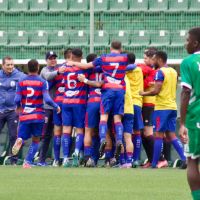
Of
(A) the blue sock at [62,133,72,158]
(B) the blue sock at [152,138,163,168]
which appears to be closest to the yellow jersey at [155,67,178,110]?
(B) the blue sock at [152,138,163,168]

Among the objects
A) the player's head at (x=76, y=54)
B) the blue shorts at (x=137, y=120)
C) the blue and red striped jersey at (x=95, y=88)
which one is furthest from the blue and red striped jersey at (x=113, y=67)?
the blue shorts at (x=137, y=120)

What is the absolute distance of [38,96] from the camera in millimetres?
15438

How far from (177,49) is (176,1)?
185 cm

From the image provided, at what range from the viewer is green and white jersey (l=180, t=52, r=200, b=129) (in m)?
7.45

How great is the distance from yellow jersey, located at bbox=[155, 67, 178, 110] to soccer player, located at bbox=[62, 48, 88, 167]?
1.41 metres

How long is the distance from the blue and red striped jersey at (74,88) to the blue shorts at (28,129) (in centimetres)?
75

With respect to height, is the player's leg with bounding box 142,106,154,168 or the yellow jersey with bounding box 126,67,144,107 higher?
the yellow jersey with bounding box 126,67,144,107

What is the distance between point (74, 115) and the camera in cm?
1598

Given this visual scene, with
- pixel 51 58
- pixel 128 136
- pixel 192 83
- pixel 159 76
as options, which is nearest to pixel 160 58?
pixel 159 76

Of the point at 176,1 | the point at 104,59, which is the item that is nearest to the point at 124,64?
the point at 104,59

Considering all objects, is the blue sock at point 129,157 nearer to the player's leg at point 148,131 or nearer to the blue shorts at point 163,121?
the blue shorts at point 163,121

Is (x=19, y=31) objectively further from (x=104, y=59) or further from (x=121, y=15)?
(x=104, y=59)

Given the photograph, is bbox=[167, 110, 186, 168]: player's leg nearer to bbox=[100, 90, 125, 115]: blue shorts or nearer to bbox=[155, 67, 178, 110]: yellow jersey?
bbox=[155, 67, 178, 110]: yellow jersey

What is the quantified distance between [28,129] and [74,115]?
0.96 metres
